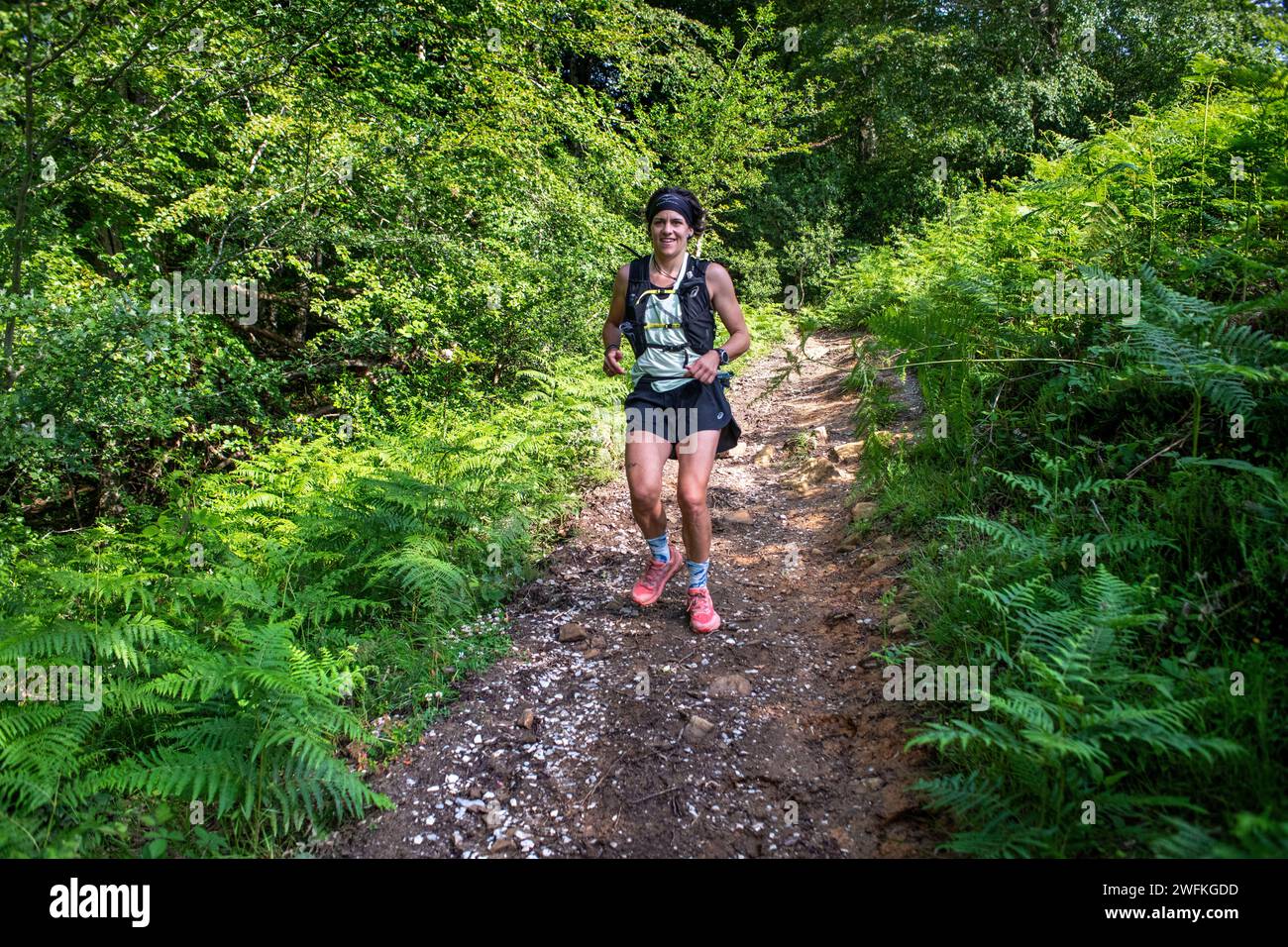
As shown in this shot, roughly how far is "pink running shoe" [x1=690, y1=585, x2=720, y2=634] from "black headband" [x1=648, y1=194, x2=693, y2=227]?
7.26 ft

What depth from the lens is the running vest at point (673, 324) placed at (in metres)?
3.69

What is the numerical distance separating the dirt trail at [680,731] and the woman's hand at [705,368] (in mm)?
1464

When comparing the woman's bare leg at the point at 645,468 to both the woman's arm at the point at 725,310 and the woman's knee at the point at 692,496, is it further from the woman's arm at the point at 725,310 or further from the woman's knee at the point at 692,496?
the woman's arm at the point at 725,310

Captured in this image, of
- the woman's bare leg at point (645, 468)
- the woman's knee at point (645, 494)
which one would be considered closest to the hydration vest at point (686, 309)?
the woman's bare leg at point (645, 468)

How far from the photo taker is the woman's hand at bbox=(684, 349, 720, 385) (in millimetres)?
3586

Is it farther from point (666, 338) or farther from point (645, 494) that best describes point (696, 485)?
point (666, 338)

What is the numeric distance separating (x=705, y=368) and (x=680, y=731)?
1927 mm

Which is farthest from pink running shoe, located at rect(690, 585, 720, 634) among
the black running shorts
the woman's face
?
the woman's face

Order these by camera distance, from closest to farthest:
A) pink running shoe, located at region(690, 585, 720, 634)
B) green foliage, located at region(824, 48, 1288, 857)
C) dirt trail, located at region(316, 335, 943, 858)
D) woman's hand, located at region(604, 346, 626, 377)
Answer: green foliage, located at region(824, 48, 1288, 857), dirt trail, located at region(316, 335, 943, 858), pink running shoe, located at region(690, 585, 720, 634), woman's hand, located at region(604, 346, 626, 377)

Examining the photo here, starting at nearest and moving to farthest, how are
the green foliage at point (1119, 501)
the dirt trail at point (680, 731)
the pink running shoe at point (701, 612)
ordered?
the green foliage at point (1119, 501) → the dirt trail at point (680, 731) → the pink running shoe at point (701, 612)

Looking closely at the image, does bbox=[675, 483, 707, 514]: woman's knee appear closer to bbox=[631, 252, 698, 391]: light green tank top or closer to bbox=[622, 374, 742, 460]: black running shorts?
bbox=[622, 374, 742, 460]: black running shorts

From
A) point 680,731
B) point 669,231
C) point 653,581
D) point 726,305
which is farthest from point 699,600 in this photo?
point 669,231

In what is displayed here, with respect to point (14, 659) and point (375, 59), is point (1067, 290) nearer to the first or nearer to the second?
point (14, 659)
